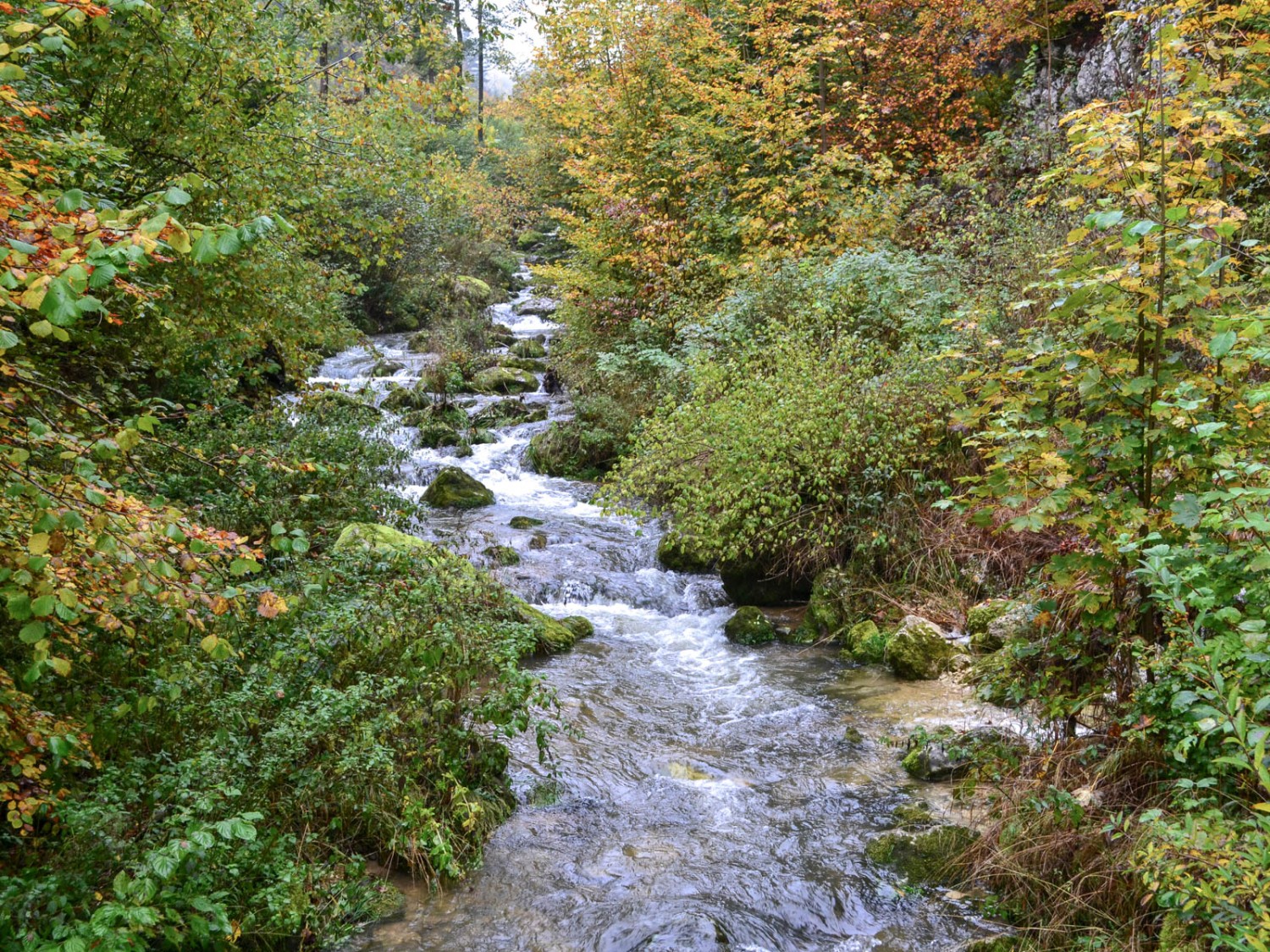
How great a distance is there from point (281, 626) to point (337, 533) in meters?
3.12

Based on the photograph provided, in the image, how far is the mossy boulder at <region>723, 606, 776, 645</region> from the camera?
8.12 metres

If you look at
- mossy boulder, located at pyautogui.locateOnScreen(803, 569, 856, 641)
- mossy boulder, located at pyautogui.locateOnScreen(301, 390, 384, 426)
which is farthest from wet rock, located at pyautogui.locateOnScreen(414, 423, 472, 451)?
mossy boulder, located at pyautogui.locateOnScreen(803, 569, 856, 641)

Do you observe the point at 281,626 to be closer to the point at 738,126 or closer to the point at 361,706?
the point at 361,706

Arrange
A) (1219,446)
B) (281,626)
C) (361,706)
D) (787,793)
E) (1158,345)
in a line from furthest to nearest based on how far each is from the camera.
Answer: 1. (787,793)
2. (281,626)
3. (361,706)
4. (1158,345)
5. (1219,446)

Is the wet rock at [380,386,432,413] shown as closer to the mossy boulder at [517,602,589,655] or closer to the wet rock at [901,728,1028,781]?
the mossy boulder at [517,602,589,655]

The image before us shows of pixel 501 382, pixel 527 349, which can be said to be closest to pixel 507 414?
pixel 501 382

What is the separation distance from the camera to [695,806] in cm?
521

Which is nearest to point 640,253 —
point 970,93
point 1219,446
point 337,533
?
point 970,93

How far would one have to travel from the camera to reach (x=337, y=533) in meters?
7.50

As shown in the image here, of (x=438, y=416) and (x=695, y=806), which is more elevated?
(x=438, y=416)

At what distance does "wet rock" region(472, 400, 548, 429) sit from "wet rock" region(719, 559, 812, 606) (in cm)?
776

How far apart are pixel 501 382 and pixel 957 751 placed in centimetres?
1452

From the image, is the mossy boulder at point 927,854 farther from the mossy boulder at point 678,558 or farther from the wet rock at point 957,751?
the mossy boulder at point 678,558

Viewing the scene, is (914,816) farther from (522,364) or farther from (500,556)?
(522,364)
